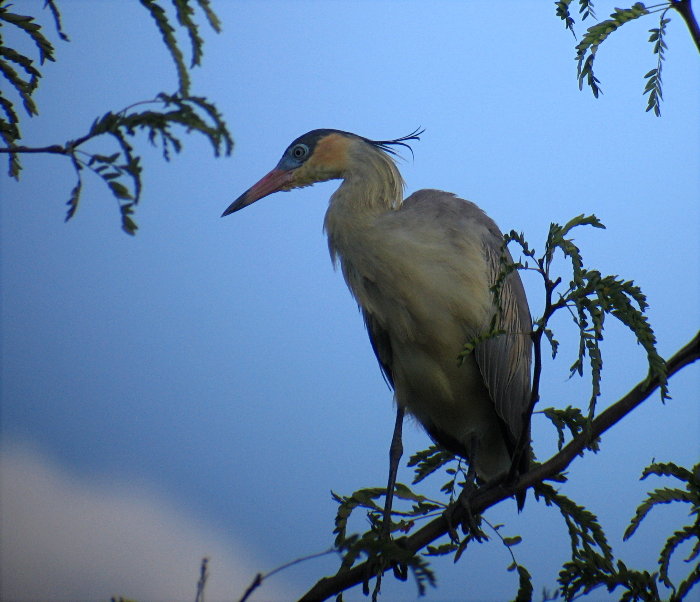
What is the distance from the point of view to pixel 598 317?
1716 millimetres

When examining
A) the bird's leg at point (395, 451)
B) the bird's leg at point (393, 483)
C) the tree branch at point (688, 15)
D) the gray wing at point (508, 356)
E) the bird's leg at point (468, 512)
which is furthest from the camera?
the gray wing at point (508, 356)

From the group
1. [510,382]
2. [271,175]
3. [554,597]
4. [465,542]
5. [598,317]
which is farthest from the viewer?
[271,175]

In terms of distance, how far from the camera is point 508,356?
3.35m

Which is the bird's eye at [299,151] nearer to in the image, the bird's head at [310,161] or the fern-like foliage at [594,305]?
the bird's head at [310,161]

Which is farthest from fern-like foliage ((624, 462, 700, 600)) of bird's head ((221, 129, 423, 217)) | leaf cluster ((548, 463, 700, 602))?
bird's head ((221, 129, 423, 217))

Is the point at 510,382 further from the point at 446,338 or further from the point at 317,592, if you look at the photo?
the point at 317,592

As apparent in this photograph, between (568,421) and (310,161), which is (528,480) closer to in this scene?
(568,421)

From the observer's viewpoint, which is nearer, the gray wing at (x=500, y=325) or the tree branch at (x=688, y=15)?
the tree branch at (x=688, y=15)

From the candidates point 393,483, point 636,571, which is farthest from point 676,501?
point 393,483

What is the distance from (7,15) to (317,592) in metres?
1.55

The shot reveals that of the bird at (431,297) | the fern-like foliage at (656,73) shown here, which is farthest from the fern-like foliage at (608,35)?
the bird at (431,297)

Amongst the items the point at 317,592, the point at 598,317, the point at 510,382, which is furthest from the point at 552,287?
the point at 510,382

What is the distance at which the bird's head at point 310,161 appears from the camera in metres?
3.59

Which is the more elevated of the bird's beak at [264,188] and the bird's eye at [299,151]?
the bird's eye at [299,151]
